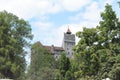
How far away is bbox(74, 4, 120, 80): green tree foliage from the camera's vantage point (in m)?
32.9

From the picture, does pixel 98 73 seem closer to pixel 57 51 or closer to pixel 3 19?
pixel 3 19

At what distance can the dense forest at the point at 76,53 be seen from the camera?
3334 centimetres

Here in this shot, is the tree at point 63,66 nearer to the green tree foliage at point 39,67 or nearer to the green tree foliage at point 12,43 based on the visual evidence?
the green tree foliage at point 12,43

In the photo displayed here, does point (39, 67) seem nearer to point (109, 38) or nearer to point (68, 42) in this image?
point (109, 38)

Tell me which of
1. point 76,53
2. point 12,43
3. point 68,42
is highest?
point 68,42

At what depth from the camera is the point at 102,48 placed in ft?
111

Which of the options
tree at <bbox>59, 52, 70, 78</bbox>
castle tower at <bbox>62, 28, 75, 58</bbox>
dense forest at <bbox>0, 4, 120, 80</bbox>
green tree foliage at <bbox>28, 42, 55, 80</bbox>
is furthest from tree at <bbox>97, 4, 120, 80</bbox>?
castle tower at <bbox>62, 28, 75, 58</bbox>

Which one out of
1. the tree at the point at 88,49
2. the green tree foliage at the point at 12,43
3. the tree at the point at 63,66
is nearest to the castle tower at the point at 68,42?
the tree at the point at 63,66

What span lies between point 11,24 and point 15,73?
8008mm

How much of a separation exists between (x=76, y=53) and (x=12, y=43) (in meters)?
18.7

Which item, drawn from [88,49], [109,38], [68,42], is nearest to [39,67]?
[88,49]

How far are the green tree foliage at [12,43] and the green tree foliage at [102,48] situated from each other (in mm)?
17300

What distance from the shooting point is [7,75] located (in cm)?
5169

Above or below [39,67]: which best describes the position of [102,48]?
below
